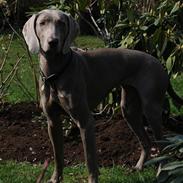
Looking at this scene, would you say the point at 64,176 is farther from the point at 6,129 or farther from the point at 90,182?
the point at 6,129

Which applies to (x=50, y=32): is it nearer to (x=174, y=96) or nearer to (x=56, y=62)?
(x=56, y=62)

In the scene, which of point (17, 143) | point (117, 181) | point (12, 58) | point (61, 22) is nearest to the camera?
point (61, 22)

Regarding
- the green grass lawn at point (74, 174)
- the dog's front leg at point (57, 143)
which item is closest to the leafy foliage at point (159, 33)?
the green grass lawn at point (74, 174)

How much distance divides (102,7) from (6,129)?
185 cm

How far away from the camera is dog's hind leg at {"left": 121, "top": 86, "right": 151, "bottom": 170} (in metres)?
6.43

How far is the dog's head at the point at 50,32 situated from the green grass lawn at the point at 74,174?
127 cm

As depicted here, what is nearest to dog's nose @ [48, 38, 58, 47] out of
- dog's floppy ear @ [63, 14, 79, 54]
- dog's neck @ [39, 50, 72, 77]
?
dog's floppy ear @ [63, 14, 79, 54]

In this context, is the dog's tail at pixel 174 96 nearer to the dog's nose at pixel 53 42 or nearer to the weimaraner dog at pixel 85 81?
the weimaraner dog at pixel 85 81

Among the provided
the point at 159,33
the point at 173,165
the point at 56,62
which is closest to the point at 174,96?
the point at 159,33

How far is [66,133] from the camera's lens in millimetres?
7348

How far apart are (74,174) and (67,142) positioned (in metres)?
1.17

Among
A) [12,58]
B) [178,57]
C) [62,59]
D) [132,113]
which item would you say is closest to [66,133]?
[132,113]

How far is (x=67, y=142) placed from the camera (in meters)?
7.27

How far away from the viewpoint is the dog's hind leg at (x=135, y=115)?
6.43 meters
